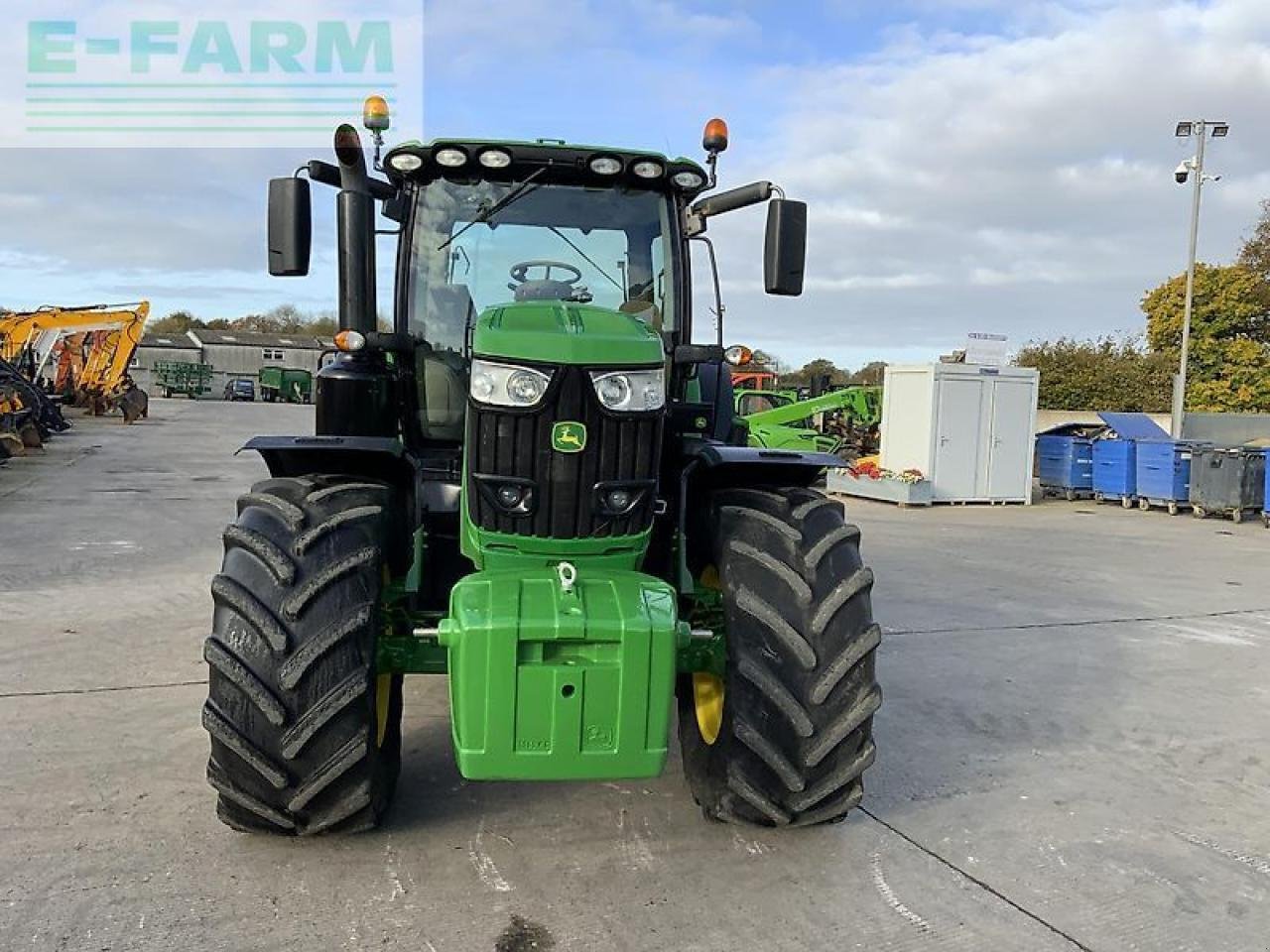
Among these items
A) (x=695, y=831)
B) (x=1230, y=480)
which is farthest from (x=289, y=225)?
(x=1230, y=480)

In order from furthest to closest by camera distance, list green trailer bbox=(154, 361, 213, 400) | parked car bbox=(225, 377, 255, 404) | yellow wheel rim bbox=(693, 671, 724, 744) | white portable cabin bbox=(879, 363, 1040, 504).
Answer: parked car bbox=(225, 377, 255, 404)
green trailer bbox=(154, 361, 213, 400)
white portable cabin bbox=(879, 363, 1040, 504)
yellow wheel rim bbox=(693, 671, 724, 744)

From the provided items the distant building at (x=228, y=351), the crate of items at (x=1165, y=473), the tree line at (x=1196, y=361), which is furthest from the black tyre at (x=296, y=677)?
the distant building at (x=228, y=351)

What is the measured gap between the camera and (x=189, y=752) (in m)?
4.48

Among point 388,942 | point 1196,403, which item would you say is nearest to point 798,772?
point 388,942

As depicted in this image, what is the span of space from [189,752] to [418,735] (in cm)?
96

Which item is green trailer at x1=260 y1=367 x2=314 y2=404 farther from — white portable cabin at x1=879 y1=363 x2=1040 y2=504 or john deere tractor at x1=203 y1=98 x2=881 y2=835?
john deere tractor at x1=203 y1=98 x2=881 y2=835

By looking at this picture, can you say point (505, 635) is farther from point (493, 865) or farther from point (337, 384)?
point (337, 384)

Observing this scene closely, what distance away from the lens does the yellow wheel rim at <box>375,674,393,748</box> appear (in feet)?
12.3

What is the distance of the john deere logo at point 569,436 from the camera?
3.35m

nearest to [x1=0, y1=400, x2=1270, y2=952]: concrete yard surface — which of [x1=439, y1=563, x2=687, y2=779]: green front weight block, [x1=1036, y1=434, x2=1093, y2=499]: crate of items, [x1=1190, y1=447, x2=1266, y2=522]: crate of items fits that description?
[x1=439, y1=563, x2=687, y2=779]: green front weight block

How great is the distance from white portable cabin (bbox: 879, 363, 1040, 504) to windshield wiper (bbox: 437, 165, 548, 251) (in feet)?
43.9

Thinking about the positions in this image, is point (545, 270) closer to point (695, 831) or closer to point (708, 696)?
point (708, 696)

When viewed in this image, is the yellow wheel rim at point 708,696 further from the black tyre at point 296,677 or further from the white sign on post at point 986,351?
the white sign on post at point 986,351

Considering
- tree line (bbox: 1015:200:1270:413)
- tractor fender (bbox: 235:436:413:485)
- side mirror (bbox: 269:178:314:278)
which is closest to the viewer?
tractor fender (bbox: 235:436:413:485)
